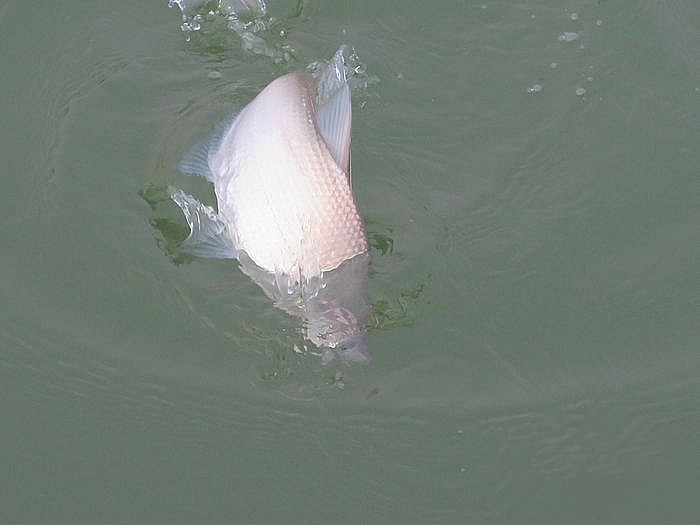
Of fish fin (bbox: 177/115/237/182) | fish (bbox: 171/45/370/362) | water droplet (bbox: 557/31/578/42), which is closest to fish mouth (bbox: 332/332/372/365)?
fish (bbox: 171/45/370/362)

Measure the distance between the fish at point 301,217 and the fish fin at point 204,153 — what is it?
27 centimetres

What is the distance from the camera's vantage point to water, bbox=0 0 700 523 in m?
4.17

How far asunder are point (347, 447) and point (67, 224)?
1710 mm

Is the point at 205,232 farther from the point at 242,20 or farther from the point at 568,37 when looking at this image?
the point at 568,37

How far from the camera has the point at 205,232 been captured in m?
4.47

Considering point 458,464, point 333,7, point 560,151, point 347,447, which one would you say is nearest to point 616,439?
point 458,464

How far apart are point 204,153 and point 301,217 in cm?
84

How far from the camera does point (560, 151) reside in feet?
17.6

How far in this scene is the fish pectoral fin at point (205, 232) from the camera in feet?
14.3

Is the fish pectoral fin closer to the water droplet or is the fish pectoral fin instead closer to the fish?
the fish

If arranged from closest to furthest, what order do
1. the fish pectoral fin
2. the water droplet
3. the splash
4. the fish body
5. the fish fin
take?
the fish body → the fish pectoral fin → the fish fin → the splash → the water droplet

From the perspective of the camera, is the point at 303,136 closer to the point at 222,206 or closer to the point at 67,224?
the point at 222,206

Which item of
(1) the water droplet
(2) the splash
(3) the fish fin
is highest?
(2) the splash


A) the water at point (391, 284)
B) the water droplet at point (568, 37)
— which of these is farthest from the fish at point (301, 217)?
the water droplet at point (568, 37)
